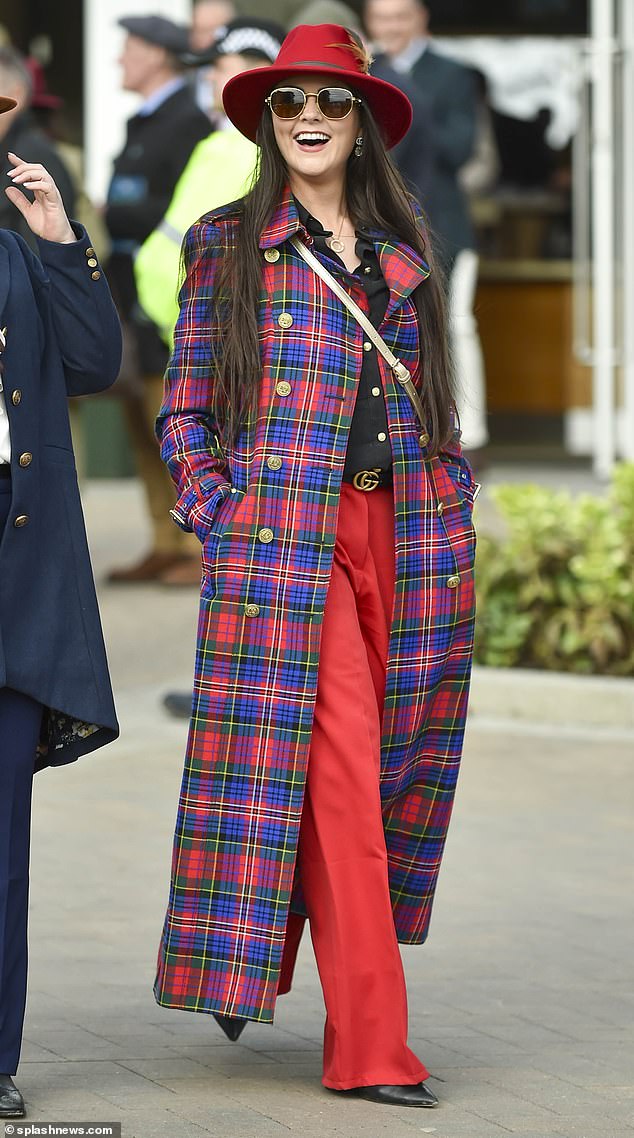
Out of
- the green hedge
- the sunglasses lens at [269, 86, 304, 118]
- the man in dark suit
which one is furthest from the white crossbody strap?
the man in dark suit

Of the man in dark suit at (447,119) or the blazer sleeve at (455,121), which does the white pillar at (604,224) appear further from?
the blazer sleeve at (455,121)

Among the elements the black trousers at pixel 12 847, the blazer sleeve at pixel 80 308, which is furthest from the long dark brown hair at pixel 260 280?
the black trousers at pixel 12 847

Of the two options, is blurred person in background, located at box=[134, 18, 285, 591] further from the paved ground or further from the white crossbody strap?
the white crossbody strap

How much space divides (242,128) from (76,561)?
1032mm

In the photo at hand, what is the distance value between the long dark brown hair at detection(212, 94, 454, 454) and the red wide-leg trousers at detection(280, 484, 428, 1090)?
0.84ft

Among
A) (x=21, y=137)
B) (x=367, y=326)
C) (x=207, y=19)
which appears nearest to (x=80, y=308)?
(x=367, y=326)

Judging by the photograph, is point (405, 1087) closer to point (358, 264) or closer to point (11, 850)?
point (11, 850)

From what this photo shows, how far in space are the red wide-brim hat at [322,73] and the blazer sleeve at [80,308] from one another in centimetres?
49

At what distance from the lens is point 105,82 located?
503 inches

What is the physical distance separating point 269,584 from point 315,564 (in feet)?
0.31

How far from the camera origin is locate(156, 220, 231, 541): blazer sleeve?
13.8ft

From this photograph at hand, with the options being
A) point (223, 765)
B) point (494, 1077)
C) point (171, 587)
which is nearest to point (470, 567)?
point (223, 765)

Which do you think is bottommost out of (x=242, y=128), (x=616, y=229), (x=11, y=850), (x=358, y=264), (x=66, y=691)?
(x=11, y=850)

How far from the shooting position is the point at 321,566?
4125mm
